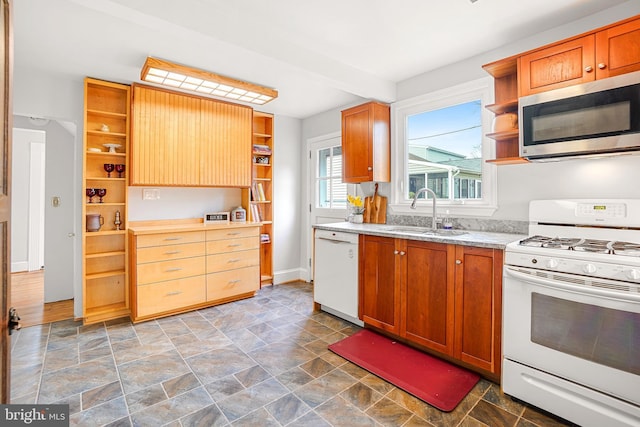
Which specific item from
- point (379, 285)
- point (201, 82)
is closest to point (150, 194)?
point (201, 82)

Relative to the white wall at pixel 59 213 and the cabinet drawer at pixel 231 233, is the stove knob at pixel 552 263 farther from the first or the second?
the white wall at pixel 59 213

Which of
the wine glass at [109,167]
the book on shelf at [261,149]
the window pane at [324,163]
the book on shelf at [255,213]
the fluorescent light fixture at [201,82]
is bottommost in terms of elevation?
the book on shelf at [255,213]

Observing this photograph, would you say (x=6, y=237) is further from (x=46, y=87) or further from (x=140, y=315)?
(x=46, y=87)

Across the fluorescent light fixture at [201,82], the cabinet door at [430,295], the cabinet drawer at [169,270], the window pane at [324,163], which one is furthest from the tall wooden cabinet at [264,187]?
the cabinet door at [430,295]

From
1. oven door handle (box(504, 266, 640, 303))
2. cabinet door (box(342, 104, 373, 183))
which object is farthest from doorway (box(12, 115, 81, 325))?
oven door handle (box(504, 266, 640, 303))

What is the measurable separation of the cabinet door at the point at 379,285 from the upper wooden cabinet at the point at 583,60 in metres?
1.56

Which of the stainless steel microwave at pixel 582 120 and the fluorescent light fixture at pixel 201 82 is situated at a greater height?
the fluorescent light fixture at pixel 201 82

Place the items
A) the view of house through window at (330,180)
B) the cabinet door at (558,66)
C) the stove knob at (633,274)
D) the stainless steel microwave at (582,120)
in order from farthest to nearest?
the view of house through window at (330,180) → the cabinet door at (558,66) → the stainless steel microwave at (582,120) → the stove knob at (633,274)

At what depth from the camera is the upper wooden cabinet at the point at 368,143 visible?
3.40 m

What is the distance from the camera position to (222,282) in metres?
3.79

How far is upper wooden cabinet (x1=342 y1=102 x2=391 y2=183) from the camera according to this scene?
3402 mm

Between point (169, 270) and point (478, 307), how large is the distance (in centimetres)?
295

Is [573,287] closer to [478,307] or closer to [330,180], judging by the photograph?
[478,307]

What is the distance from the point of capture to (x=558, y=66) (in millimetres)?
2139
